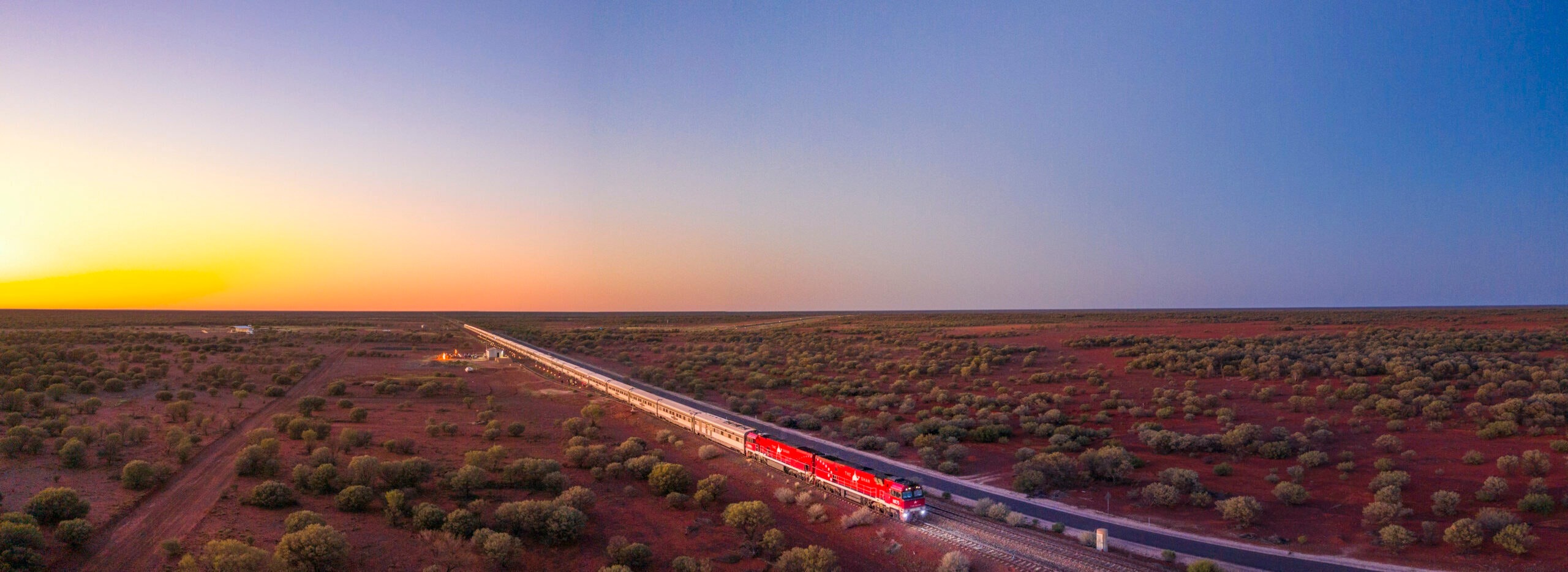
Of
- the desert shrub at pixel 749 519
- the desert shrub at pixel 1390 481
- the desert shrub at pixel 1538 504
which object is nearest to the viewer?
the desert shrub at pixel 1538 504

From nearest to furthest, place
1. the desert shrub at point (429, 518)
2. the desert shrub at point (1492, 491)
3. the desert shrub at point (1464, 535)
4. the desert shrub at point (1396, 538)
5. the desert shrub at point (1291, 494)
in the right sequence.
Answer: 1. the desert shrub at point (1464, 535)
2. the desert shrub at point (1396, 538)
3. the desert shrub at point (429, 518)
4. the desert shrub at point (1492, 491)
5. the desert shrub at point (1291, 494)

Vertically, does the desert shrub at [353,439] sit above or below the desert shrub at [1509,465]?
below

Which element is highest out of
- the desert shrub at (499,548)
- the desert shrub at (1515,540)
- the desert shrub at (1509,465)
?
the desert shrub at (1509,465)

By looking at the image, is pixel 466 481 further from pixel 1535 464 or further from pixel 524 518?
pixel 1535 464

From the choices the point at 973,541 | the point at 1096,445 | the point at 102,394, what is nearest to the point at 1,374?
the point at 102,394

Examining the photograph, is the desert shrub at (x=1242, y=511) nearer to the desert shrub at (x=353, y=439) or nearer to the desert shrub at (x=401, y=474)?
the desert shrub at (x=401, y=474)

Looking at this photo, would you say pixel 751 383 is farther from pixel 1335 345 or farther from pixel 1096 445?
pixel 1335 345

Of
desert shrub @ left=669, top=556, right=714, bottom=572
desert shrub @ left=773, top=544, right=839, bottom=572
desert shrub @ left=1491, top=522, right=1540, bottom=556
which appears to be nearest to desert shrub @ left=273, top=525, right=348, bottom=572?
desert shrub @ left=669, top=556, right=714, bottom=572

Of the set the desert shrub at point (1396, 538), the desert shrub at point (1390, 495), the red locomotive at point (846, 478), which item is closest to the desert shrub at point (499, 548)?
the red locomotive at point (846, 478)
